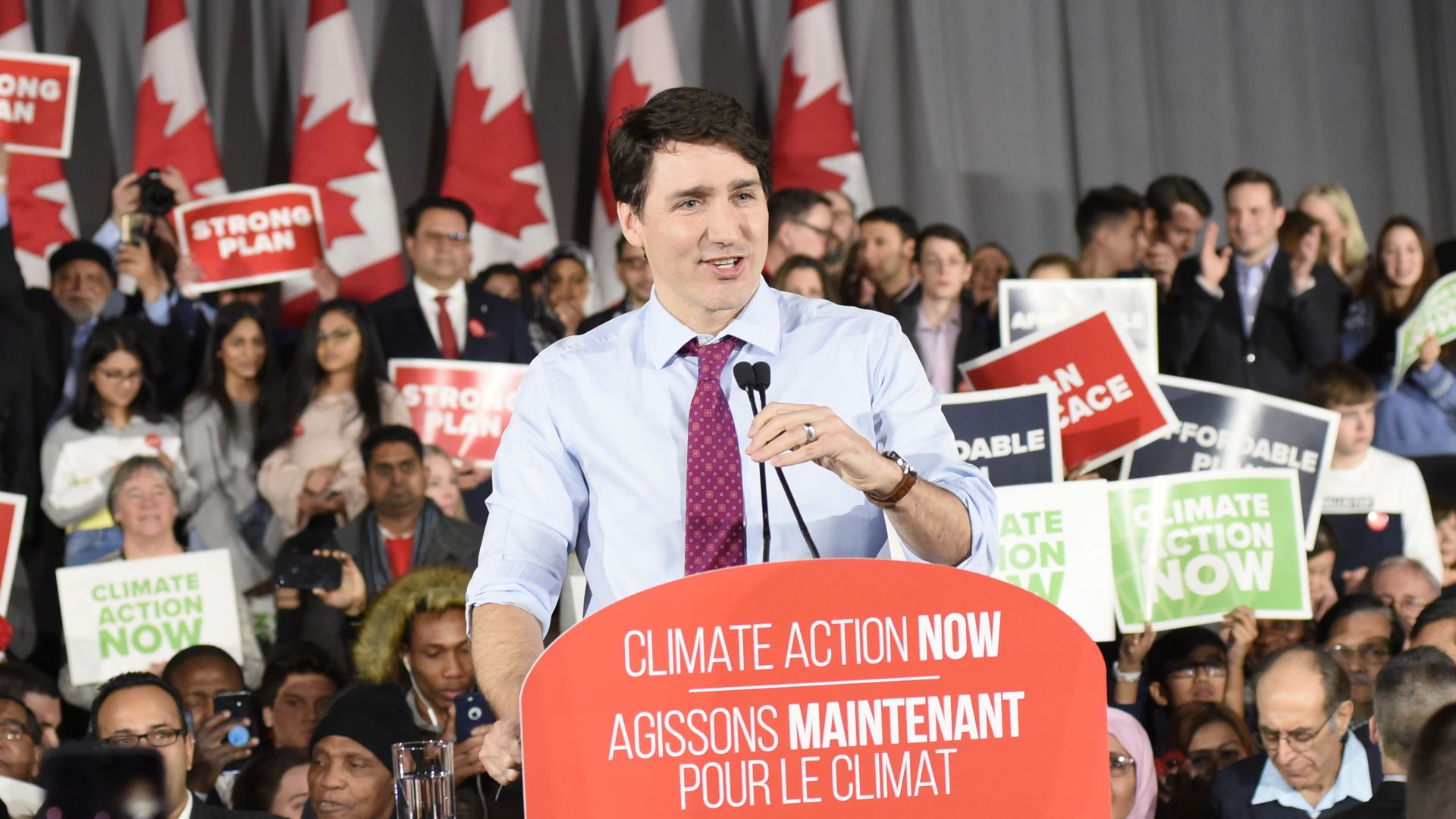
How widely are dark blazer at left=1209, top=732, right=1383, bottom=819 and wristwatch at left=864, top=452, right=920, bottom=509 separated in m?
2.68

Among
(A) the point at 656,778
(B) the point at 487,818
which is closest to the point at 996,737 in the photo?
(A) the point at 656,778

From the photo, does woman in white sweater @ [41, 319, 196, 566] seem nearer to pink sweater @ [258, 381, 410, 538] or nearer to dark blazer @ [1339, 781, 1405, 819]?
pink sweater @ [258, 381, 410, 538]

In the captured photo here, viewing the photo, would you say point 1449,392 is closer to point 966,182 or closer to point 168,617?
point 966,182

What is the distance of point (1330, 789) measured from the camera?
4020 millimetres

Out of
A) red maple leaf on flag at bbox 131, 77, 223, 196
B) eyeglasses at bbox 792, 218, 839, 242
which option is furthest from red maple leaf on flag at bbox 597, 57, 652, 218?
eyeglasses at bbox 792, 218, 839, 242

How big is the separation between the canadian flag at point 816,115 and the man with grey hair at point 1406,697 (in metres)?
4.24

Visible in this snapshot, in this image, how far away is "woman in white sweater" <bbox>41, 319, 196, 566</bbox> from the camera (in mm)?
5375

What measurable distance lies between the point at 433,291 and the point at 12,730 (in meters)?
2.27

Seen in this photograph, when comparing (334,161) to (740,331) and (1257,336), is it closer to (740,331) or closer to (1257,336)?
(1257,336)

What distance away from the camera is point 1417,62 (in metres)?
8.91

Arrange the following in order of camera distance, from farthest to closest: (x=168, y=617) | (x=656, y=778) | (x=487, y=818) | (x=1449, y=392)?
(x=1449, y=392)
(x=168, y=617)
(x=487, y=818)
(x=656, y=778)

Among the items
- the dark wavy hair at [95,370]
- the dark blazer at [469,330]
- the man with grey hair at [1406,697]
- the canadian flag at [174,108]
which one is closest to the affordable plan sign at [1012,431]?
the man with grey hair at [1406,697]

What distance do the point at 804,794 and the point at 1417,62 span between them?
8418mm

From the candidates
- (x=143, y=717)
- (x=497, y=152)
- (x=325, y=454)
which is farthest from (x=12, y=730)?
(x=497, y=152)
